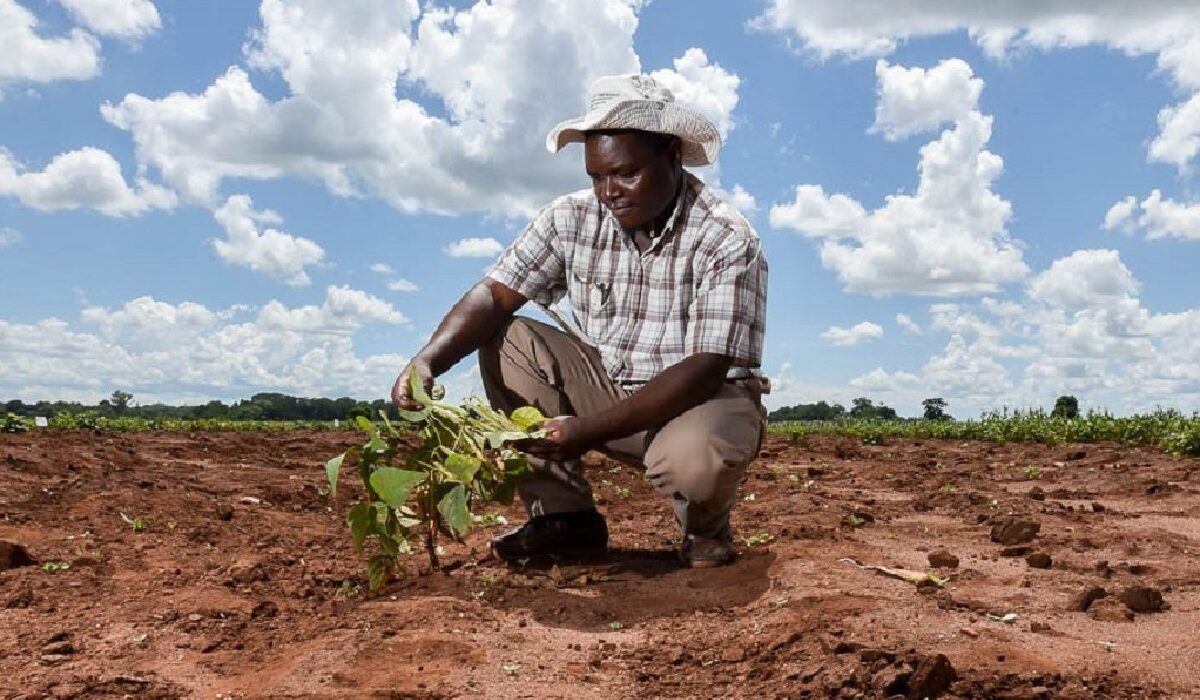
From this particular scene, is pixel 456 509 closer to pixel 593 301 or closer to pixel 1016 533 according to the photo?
pixel 593 301

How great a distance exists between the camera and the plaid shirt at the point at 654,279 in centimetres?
372

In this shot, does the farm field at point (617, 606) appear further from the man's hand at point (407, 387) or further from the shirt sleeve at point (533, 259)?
the shirt sleeve at point (533, 259)

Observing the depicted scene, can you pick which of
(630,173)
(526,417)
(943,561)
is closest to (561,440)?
(526,417)

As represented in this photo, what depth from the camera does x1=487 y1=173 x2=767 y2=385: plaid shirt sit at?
3.72 m

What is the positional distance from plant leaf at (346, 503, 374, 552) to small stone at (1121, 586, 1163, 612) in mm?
2328

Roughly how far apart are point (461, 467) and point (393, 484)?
0.88 ft

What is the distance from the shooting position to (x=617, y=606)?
3.50 metres

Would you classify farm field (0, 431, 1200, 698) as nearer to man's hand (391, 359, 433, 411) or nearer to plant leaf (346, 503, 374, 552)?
plant leaf (346, 503, 374, 552)

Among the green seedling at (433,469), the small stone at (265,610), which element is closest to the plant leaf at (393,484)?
the green seedling at (433,469)

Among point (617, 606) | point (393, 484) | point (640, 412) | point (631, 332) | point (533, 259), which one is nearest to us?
point (393, 484)

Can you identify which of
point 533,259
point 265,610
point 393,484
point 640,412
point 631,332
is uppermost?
point 533,259

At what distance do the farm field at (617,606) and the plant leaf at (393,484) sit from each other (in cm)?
39

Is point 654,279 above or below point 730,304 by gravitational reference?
above

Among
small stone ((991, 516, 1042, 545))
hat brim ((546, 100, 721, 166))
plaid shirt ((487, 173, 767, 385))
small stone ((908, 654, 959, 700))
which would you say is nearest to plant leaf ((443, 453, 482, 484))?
plaid shirt ((487, 173, 767, 385))
